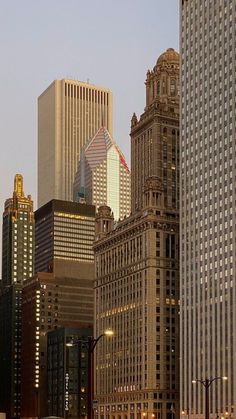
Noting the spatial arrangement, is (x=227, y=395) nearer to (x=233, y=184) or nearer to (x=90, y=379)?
(x=233, y=184)

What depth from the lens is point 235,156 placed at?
200 metres

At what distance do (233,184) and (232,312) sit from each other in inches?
1042

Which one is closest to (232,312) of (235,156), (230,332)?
(230,332)

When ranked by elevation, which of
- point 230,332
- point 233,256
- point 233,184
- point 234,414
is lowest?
point 234,414

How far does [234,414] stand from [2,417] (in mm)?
121898

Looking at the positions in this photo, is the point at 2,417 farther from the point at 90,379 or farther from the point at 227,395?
the point at 227,395

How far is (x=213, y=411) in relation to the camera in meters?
198

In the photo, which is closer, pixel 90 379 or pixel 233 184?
pixel 90 379

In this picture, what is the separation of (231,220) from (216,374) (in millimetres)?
31958

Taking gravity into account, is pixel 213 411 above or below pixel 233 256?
below

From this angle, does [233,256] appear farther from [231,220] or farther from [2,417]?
[2,417]

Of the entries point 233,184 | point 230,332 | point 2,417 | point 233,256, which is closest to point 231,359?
point 230,332

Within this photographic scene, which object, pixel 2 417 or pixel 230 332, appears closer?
pixel 2 417

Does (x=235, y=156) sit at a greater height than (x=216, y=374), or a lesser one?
greater
